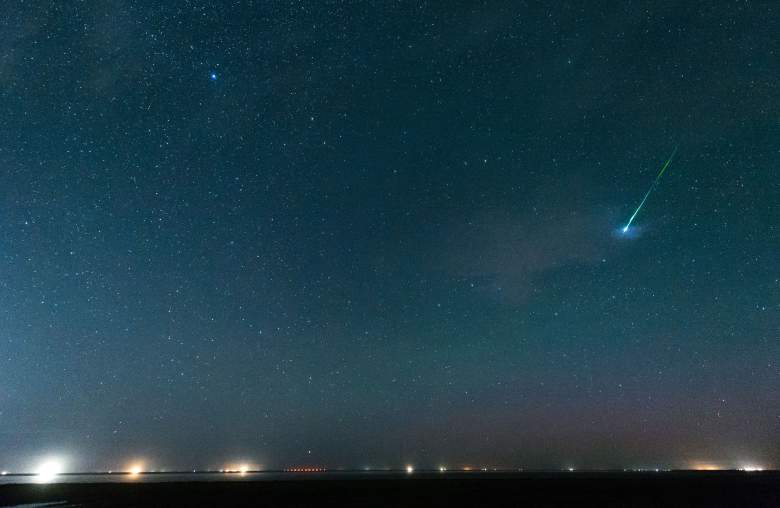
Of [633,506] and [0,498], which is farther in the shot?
[0,498]

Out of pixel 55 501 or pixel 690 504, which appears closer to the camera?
pixel 690 504

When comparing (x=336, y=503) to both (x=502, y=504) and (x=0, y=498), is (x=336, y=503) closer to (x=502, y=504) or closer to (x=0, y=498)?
(x=502, y=504)

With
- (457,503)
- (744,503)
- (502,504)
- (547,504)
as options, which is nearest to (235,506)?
A: (457,503)

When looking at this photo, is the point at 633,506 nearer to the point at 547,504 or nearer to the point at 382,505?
the point at 547,504

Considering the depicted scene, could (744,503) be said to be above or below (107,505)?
below

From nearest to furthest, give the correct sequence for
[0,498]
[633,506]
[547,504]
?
[633,506] < [547,504] < [0,498]

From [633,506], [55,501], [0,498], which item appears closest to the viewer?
[633,506]

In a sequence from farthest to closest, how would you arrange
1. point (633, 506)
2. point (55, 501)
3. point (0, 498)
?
point (0, 498)
point (55, 501)
point (633, 506)

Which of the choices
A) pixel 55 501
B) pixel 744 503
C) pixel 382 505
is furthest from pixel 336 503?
pixel 744 503
